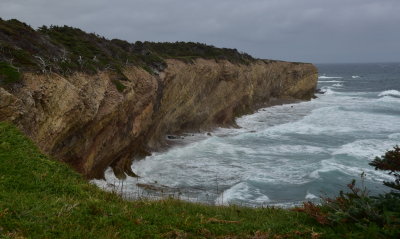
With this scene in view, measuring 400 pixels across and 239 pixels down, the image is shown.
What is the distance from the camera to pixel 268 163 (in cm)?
2052

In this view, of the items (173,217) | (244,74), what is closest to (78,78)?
(173,217)

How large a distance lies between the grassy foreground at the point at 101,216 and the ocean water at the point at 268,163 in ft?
7.33

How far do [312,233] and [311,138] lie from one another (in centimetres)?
2256

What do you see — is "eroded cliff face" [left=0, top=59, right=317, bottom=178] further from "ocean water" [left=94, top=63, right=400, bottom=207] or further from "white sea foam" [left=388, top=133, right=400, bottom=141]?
"white sea foam" [left=388, top=133, right=400, bottom=141]

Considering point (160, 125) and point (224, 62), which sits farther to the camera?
point (224, 62)

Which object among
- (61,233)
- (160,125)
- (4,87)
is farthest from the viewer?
(160,125)

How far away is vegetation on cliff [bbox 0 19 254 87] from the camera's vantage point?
1252 cm

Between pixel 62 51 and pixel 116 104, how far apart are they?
10.9ft

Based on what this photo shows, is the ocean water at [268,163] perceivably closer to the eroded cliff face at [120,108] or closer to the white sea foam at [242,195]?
the white sea foam at [242,195]

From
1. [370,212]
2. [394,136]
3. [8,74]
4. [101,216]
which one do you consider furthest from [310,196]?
[394,136]

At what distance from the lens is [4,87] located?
1055cm

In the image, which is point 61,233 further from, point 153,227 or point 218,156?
point 218,156

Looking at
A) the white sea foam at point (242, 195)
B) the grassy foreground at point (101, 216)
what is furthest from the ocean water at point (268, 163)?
the grassy foreground at point (101, 216)

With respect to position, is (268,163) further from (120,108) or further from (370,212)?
(370,212)
